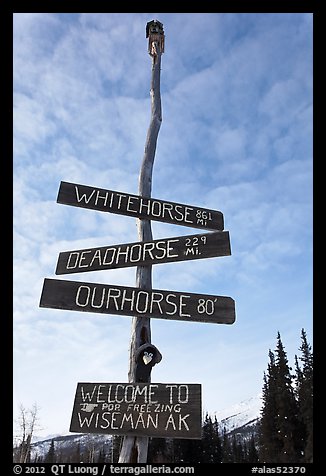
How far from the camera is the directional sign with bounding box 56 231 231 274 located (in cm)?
527

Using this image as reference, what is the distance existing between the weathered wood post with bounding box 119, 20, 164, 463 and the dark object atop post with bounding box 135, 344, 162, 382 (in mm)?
24

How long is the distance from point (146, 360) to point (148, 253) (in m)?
1.40

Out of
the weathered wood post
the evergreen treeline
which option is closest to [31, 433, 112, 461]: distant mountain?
the evergreen treeline

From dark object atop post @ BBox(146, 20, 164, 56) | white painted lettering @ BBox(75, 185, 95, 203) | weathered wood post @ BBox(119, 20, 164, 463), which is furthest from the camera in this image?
dark object atop post @ BBox(146, 20, 164, 56)

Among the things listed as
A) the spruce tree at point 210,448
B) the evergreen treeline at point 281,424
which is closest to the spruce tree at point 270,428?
the evergreen treeline at point 281,424

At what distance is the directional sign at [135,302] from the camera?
15.8 feet

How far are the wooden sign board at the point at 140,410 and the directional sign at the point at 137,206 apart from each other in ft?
7.95

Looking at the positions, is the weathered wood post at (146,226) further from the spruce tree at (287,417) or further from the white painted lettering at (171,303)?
the spruce tree at (287,417)

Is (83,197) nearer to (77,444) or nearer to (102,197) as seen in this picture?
(102,197)

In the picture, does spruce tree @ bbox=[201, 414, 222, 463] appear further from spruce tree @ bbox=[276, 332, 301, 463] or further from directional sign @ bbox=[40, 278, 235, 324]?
directional sign @ bbox=[40, 278, 235, 324]

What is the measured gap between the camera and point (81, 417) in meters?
4.33

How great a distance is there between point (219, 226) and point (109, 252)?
1.68 m
